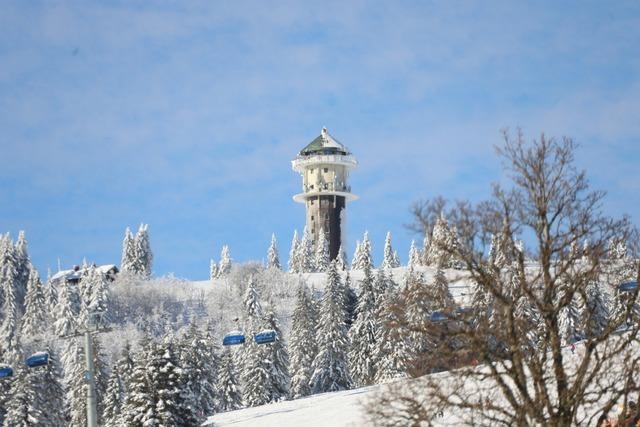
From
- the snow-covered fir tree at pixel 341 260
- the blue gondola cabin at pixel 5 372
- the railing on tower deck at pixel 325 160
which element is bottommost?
the blue gondola cabin at pixel 5 372

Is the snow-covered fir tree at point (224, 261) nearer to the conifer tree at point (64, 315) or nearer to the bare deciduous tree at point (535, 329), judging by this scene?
the conifer tree at point (64, 315)

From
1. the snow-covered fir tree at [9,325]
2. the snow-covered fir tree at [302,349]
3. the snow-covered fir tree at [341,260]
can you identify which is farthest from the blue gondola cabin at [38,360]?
the snow-covered fir tree at [341,260]

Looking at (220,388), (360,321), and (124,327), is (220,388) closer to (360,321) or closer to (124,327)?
(360,321)

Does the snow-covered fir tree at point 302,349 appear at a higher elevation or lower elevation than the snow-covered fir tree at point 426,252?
higher

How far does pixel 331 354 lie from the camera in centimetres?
8050

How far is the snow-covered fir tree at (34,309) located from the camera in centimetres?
12646

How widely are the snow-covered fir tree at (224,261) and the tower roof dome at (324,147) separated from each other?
3310 centimetres

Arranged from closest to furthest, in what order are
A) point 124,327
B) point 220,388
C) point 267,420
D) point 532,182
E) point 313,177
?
1. point 532,182
2. point 267,420
3. point 220,388
4. point 124,327
5. point 313,177

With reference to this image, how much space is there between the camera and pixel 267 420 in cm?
5712

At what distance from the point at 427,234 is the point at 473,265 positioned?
113 cm

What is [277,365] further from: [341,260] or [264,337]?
[341,260]

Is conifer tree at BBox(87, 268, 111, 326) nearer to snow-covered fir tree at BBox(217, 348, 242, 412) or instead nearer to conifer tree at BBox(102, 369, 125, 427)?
snow-covered fir tree at BBox(217, 348, 242, 412)

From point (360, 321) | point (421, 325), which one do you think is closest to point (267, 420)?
point (360, 321)

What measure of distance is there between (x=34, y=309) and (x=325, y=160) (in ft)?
182
